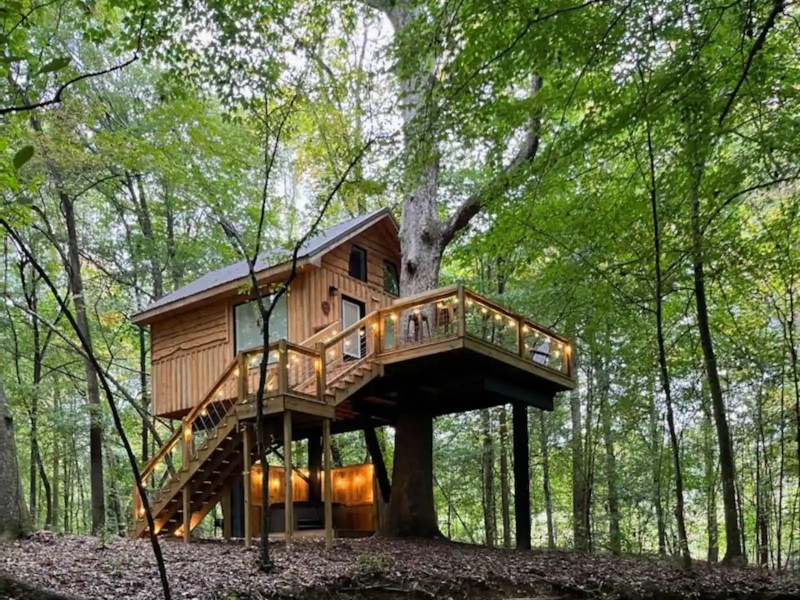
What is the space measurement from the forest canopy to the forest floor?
106cm

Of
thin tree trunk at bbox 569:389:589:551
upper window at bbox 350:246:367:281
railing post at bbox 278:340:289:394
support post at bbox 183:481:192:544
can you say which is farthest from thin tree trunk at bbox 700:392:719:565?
support post at bbox 183:481:192:544

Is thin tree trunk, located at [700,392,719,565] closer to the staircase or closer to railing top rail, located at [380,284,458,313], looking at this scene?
railing top rail, located at [380,284,458,313]

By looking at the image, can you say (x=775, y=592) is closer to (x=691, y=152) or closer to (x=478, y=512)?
(x=691, y=152)

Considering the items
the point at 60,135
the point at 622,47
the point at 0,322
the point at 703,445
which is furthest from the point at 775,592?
the point at 0,322

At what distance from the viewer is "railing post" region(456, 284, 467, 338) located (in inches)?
355

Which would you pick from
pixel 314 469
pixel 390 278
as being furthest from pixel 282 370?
pixel 390 278

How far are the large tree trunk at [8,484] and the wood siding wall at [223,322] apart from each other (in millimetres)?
5289

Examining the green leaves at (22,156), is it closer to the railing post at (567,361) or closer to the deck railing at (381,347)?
the deck railing at (381,347)

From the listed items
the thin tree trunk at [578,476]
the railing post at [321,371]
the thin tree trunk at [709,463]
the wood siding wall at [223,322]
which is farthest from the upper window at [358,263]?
the thin tree trunk at [709,463]

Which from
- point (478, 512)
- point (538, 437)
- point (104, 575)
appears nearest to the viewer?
point (104, 575)

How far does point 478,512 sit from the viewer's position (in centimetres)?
1925

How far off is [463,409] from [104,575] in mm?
7362

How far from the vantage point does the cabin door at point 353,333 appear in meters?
12.3

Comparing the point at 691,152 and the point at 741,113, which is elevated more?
the point at 741,113
